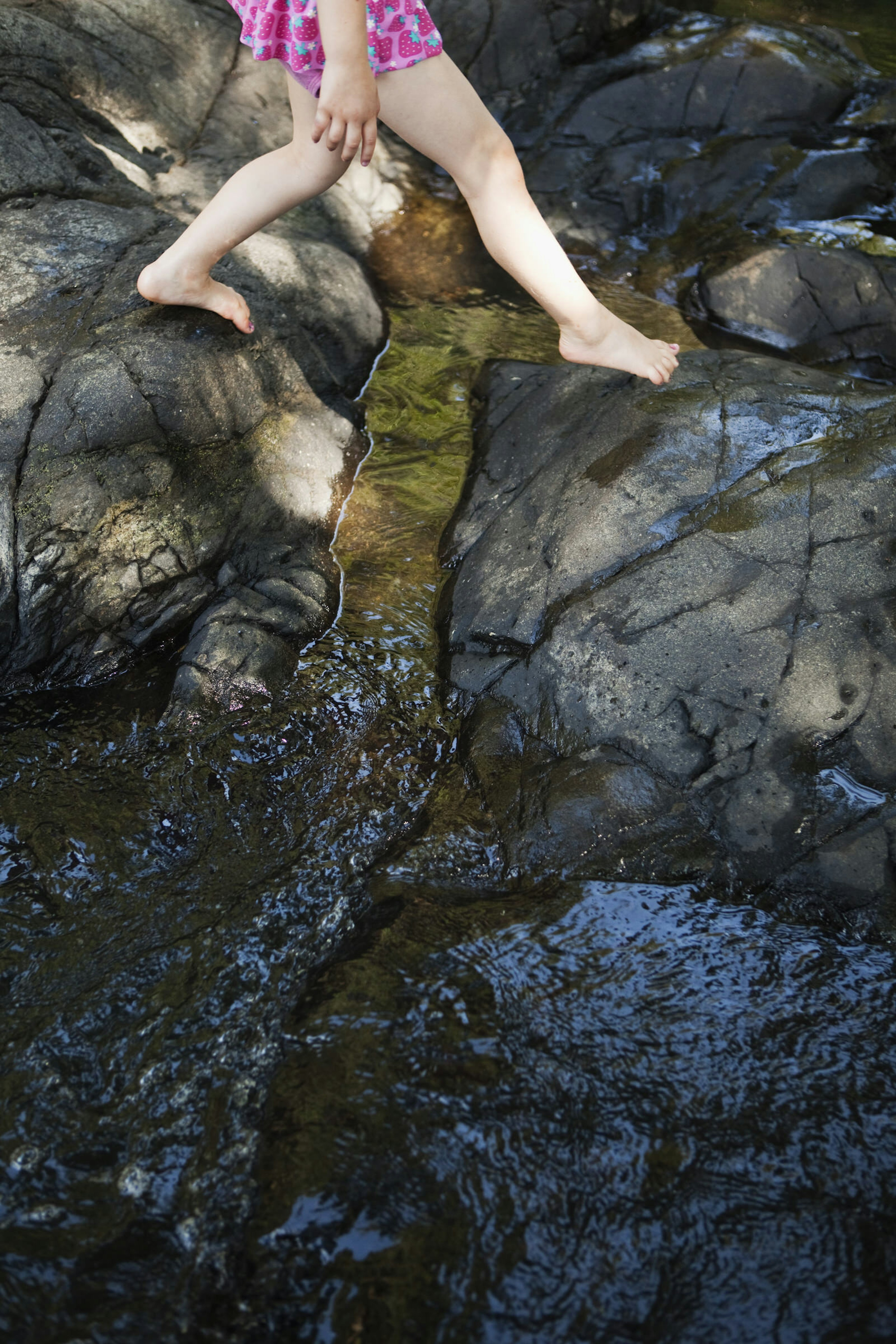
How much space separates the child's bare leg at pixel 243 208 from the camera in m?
2.90

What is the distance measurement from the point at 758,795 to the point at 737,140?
13.6ft

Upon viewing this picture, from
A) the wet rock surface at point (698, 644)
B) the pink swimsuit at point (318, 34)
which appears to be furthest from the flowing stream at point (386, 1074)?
the pink swimsuit at point (318, 34)

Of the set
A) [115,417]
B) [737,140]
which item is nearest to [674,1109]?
[115,417]

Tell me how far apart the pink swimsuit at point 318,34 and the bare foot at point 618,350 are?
0.87 meters

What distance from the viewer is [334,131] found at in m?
2.38

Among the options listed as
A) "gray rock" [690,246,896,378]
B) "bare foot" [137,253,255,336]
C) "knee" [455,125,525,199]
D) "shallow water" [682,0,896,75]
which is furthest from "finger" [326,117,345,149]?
"shallow water" [682,0,896,75]

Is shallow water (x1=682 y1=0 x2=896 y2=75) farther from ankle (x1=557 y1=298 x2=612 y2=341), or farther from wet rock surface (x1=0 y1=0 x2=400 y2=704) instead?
ankle (x1=557 y1=298 x2=612 y2=341)


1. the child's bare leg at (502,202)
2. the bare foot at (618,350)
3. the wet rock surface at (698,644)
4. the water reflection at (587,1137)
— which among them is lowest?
the water reflection at (587,1137)

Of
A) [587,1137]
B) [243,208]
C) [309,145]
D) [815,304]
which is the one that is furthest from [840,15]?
[587,1137]

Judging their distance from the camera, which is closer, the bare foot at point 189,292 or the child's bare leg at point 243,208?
the child's bare leg at point 243,208

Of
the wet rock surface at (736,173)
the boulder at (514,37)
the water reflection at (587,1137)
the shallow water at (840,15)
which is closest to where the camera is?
the water reflection at (587,1137)

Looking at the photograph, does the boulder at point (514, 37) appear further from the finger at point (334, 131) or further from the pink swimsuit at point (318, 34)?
the finger at point (334, 131)

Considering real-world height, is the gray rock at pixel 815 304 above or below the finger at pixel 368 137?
below

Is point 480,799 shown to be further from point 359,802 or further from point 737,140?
point 737,140
